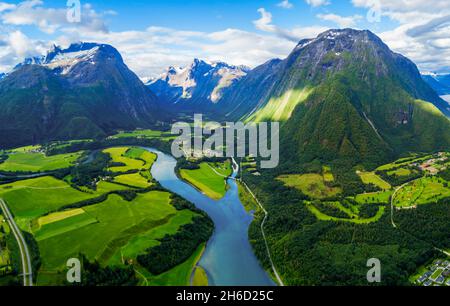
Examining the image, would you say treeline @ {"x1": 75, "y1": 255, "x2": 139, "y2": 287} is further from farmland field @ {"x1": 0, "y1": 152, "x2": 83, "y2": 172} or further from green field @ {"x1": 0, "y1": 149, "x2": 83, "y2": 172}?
farmland field @ {"x1": 0, "y1": 152, "x2": 83, "y2": 172}

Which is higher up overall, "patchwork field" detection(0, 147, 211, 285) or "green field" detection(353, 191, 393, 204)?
"green field" detection(353, 191, 393, 204)

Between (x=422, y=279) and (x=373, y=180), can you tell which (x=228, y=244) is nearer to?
(x=422, y=279)

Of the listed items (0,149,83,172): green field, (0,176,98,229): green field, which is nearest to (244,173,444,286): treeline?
(0,176,98,229): green field

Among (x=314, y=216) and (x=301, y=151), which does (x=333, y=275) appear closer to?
(x=314, y=216)

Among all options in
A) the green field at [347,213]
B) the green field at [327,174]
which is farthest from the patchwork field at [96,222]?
the green field at [327,174]

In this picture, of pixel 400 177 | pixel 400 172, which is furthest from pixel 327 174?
pixel 400 172
